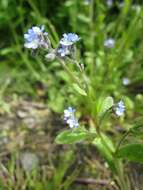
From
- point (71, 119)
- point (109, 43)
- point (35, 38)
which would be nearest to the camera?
point (35, 38)

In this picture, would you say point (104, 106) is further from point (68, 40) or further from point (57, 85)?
point (57, 85)

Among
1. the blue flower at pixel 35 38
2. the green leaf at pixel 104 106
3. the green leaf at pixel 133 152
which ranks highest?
the blue flower at pixel 35 38

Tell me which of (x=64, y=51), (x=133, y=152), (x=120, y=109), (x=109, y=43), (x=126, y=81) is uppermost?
(x=109, y=43)

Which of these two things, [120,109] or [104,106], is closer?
[120,109]

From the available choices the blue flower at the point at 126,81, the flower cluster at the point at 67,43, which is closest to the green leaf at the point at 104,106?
the flower cluster at the point at 67,43

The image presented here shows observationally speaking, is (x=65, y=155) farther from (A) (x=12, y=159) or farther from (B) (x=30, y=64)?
(B) (x=30, y=64)

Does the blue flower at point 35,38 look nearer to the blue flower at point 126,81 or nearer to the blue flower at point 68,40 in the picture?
the blue flower at point 68,40

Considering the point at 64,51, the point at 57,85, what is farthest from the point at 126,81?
the point at 64,51

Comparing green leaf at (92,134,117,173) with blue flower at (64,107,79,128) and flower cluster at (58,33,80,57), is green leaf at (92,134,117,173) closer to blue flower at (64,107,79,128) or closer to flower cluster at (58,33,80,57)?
blue flower at (64,107,79,128)
